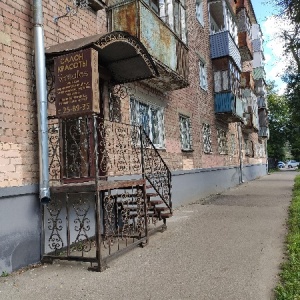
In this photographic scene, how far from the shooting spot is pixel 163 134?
9.89 m

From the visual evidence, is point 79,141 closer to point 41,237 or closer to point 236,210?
point 41,237

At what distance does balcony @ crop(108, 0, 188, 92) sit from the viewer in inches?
285

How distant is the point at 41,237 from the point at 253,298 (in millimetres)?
3105

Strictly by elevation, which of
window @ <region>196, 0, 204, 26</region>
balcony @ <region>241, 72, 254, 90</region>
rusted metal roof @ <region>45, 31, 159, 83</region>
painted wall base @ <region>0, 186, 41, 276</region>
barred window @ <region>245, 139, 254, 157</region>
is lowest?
painted wall base @ <region>0, 186, 41, 276</region>

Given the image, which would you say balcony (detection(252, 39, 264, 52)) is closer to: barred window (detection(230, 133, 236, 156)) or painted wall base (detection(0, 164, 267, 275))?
barred window (detection(230, 133, 236, 156))

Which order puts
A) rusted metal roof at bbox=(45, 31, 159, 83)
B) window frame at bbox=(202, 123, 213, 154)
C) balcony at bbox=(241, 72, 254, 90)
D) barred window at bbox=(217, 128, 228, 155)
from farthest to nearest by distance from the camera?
balcony at bbox=(241, 72, 254, 90), barred window at bbox=(217, 128, 228, 155), window frame at bbox=(202, 123, 213, 154), rusted metal roof at bbox=(45, 31, 159, 83)

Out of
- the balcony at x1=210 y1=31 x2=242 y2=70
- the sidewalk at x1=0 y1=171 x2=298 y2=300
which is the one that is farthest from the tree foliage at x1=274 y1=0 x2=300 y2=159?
the sidewalk at x1=0 y1=171 x2=298 y2=300

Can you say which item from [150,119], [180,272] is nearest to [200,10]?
[150,119]

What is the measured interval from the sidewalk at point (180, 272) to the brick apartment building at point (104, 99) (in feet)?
2.35

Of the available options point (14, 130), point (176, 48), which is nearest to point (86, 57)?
point (14, 130)

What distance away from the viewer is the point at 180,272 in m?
4.30

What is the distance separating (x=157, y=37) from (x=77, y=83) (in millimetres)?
3649

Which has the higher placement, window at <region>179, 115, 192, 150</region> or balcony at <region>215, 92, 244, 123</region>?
balcony at <region>215, 92, 244, 123</region>

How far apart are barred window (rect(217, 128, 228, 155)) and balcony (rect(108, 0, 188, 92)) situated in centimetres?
680
